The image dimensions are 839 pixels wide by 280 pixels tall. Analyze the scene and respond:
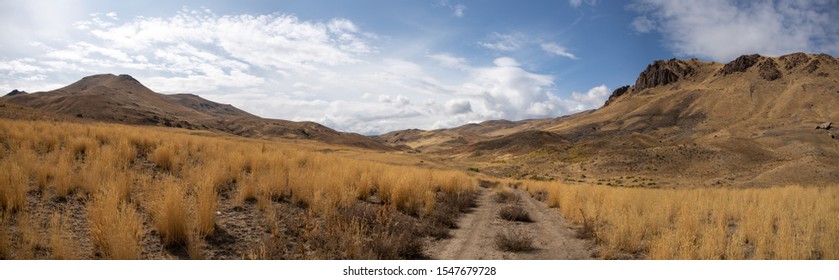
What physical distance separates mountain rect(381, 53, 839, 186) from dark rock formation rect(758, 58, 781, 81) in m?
0.38

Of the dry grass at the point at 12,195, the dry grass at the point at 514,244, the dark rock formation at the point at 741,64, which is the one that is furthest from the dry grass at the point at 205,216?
the dark rock formation at the point at 741,64

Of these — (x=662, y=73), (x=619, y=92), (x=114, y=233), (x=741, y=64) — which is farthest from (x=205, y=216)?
(x=619, y=92)

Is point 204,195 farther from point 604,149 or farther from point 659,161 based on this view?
point 604,149

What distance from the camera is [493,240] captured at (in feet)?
24.4

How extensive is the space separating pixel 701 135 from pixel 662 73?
89457 mm

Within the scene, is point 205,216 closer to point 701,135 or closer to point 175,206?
point 175,206

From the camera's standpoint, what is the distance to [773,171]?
36906 millimetres

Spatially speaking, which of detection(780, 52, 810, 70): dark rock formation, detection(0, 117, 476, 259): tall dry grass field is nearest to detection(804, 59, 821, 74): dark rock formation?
detection(780, 52, 810, 70): dark rock formation

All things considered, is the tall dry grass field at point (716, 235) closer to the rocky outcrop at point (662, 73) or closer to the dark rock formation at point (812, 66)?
the dark rock formation at point (812, 66)

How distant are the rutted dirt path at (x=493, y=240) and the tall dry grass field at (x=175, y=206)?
2.45 ft

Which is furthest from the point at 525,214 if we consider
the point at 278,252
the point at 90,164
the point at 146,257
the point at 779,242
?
the point at 90,164

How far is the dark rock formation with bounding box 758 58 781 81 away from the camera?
122000 millimetres

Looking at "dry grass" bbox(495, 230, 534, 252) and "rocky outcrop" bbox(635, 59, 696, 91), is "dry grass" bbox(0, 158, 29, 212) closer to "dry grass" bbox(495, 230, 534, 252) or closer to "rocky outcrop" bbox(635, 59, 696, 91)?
"dry grass" bbox(495, 230, 534, 252)
